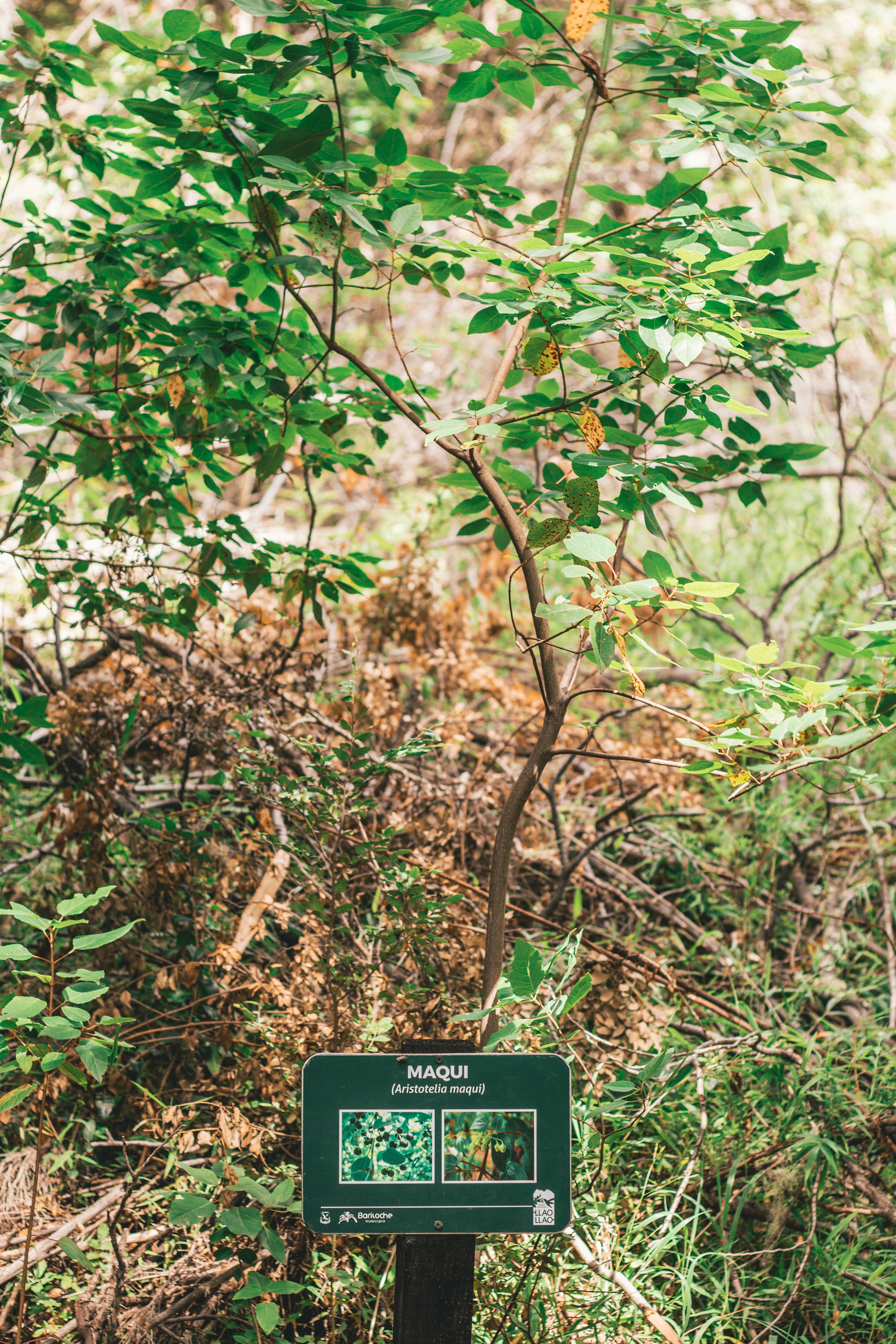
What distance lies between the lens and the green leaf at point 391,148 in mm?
1474

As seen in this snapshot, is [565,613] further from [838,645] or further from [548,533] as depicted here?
[838,645]

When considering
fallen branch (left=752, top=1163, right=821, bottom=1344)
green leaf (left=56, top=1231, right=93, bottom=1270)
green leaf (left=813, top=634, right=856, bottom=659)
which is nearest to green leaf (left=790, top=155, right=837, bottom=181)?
green leaf (left=813, top=634, right=856, bottom=659)

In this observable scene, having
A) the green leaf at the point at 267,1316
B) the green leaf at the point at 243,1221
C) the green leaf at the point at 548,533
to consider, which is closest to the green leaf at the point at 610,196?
the green leaf at the point at 548,533

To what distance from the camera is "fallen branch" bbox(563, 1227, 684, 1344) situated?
156cm

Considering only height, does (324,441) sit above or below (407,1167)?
above

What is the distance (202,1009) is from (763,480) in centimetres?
170

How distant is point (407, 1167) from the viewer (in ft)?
4.62

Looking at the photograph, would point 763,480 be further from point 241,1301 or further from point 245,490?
point 245,490

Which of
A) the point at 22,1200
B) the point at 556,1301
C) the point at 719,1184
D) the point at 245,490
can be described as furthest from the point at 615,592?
the point at 245,490

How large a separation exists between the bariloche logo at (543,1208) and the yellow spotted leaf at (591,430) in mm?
1067

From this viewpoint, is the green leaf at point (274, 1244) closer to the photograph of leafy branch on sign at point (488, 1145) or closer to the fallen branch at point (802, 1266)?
the photograph of leafy branch on sign at point (488, 1145)

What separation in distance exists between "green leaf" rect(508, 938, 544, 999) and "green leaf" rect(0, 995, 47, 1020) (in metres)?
0.64

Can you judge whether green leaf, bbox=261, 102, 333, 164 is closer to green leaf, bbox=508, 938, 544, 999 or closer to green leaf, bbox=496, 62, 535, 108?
green leaf, bbox=496, 62, 535, 108

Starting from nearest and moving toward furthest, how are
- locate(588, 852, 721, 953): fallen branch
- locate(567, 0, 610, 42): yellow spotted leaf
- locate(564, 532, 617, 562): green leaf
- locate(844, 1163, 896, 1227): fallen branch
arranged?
1. locate(564, 532, 617, 562): green leaf
2. locate(567, 0, 610, 42): yellow spotted leaf
3. locate(844, 1163, 896, 1227): fallen branch
4. locate(588, 852, 721, 953): fallen branch
